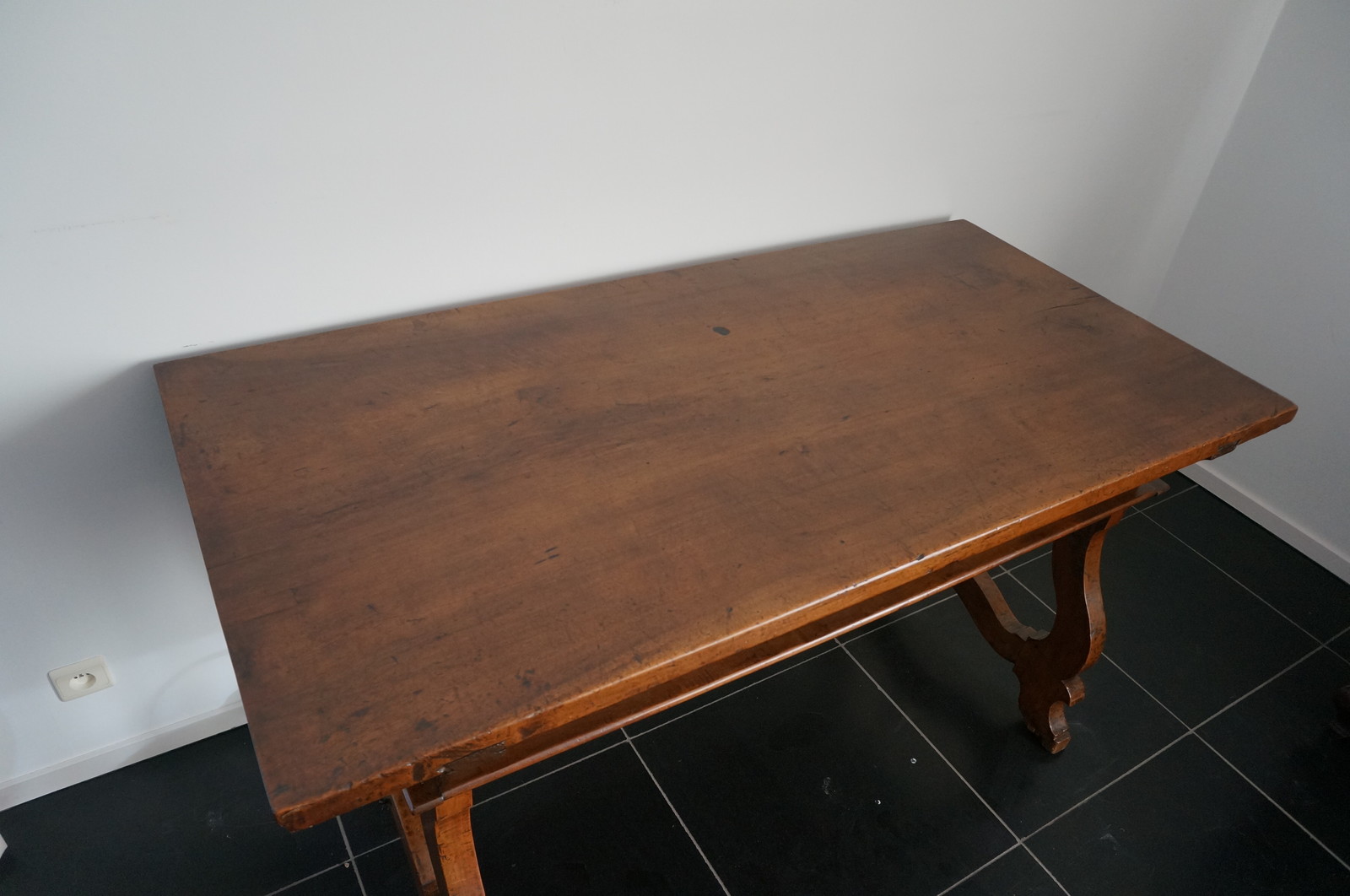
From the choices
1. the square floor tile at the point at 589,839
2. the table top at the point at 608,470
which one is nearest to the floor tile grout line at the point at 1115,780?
the square floor tile at the point at 589,839

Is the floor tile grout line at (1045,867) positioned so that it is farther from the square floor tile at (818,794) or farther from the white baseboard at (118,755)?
the white baseboard at (118,755)

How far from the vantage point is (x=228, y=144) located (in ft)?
3.73

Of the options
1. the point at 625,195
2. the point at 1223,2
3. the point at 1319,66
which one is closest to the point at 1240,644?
the point at 1319,66

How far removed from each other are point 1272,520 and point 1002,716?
1.17 meters

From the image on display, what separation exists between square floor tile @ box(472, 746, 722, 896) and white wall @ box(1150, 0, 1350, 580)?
1.92 meters

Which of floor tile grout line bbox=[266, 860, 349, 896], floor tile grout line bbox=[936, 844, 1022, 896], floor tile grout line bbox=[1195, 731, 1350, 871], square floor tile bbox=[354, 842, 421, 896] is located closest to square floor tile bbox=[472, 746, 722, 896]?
square floor tile bbox=[354, 842, 421, 896]

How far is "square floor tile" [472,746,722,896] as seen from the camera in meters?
1.51

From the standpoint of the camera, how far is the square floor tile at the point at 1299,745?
1.74 m

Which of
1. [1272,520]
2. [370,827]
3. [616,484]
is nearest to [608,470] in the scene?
[616,484]

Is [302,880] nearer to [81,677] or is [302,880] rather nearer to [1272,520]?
[81,677]

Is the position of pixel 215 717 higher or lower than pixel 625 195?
lower

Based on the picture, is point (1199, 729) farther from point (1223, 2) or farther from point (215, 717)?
point (215, 717)

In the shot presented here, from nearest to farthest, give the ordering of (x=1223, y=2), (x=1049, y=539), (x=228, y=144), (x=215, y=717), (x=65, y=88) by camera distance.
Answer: (x=65, y=88) → (x=228, y=144) → (x=1049, y=539) → (x=215, y=717) → (x=1223, y=2)

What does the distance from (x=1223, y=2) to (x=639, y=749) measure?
2.14 metres
